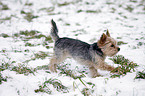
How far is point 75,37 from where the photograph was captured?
23.7 ft

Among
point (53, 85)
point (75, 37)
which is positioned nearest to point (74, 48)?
point (53, 85)

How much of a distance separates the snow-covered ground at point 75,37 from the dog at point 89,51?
32cm

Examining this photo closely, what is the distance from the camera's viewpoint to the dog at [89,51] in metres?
4.03

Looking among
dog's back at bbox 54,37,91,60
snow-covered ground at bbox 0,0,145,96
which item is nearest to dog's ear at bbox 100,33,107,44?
dog's back at bbox 54,37,91,60

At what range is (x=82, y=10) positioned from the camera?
39.2 ft

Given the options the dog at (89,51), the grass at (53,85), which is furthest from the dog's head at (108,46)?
the grass at (53,85)

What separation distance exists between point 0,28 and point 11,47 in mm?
3418

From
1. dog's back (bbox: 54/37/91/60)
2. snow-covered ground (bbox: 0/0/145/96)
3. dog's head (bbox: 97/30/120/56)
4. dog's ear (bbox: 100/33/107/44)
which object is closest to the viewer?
snow-covered ground (bbox: 0/0/145/96)

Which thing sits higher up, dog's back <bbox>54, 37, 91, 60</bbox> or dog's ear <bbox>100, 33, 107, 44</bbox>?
dog's ear <bbox>100, 33, 107, 44</bbox>

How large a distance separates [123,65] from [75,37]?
12.3 feet

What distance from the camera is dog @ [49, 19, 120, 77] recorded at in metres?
4.03

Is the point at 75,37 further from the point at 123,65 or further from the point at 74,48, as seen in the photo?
the point at 123,65

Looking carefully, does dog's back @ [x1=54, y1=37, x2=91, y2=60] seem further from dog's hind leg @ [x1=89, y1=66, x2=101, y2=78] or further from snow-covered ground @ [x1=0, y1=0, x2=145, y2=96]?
snow-covered ground @ [x1=0, y1=0, x2=145, y2=96]

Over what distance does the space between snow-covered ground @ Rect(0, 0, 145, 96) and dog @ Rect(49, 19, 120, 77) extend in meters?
0.32
